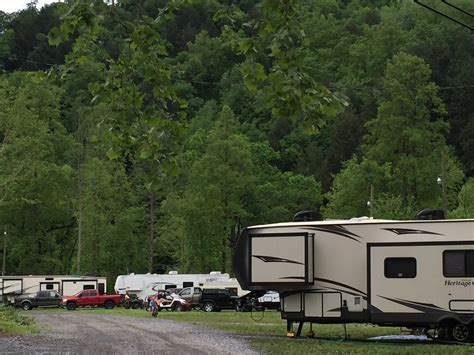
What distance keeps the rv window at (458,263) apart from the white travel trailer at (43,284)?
47.0m

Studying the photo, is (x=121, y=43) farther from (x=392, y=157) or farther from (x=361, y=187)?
(x=392, y=157)

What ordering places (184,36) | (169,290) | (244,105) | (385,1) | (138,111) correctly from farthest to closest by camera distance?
(385,1)
(184,36)
(244,105)
(169,290)
(138,111)

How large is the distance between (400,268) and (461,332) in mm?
2232

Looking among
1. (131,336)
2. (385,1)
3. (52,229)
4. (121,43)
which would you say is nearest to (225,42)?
(121,43)

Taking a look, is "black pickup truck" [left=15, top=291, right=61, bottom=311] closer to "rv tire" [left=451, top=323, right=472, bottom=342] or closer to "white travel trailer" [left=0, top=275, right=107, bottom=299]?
"white travel trailer" [left=0, top=275, right=107, bottom=299]

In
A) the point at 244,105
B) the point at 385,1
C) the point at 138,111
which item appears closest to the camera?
the point at 138,111

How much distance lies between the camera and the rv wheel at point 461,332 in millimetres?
23047

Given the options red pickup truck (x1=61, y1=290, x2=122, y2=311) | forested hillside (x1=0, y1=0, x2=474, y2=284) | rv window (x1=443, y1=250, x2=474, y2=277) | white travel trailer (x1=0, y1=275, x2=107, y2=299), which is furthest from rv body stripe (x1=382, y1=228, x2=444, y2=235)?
white travel trailer (x1=0, y1=275, x2=107, y2=299)

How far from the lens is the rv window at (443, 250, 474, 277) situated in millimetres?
22719

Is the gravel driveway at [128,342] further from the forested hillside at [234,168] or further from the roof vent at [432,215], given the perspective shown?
the forested hillside at [234,168]

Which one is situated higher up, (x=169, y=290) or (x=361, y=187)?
(x=361, y=187)

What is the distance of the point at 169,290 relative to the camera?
61.3 meters

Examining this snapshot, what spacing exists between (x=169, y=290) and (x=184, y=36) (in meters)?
95.0

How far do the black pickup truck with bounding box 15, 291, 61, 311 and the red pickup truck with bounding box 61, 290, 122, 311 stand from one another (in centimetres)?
78
